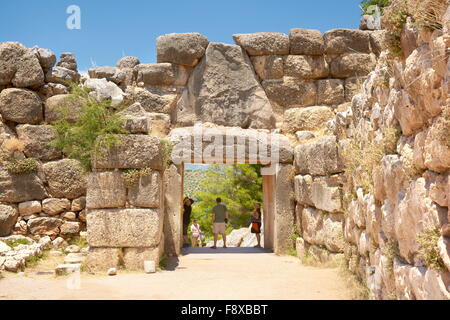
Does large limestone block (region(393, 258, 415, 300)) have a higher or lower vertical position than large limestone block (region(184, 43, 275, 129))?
lower

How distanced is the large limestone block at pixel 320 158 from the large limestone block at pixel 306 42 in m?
2.93

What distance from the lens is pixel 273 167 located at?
9516mm

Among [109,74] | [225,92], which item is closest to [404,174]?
[225,92]

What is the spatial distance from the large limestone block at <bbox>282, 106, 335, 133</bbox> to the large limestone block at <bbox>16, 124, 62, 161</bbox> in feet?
16.8

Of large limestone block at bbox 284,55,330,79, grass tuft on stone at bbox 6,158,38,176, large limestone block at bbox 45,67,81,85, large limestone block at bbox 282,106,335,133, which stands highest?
large limestone block at bbox 284,55,330,79

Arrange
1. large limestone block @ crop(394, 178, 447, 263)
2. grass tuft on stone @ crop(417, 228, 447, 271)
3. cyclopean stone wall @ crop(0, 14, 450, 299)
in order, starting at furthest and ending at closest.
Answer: cyclopean stone wall @ crop(0, 14, 450, 299), large limestone block @ crop(394, 178, 447, 263), grass tuft on stone @ crop(417, 228, 447, 271)

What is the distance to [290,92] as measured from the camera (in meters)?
10.8

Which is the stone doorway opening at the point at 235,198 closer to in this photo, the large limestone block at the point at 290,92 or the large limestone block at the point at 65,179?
the large limestone block at the point at 290,92

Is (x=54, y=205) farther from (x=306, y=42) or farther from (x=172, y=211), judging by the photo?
(x=306, y=42)

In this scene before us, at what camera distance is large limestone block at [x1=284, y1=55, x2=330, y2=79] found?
1071 centimetres

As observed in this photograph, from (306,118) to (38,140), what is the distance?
19.4 ft

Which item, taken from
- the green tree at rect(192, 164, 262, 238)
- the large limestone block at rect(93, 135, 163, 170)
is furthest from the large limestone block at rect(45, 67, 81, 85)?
the green tree at rect(192, 164, 262, 238)

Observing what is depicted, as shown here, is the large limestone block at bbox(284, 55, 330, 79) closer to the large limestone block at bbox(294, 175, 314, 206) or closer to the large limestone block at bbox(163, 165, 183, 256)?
the large limestone block at bbox(294, 175, 314, 206)
